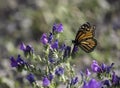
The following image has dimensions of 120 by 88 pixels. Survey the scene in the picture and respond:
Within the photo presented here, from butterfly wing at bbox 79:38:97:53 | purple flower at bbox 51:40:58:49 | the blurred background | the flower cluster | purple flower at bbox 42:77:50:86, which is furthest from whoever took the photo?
the blurred background

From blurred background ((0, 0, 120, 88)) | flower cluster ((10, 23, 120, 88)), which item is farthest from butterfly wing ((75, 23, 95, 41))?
blurred background ((0, 0, 120, 88))

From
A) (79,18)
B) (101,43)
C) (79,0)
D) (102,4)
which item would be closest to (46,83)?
(79,18)

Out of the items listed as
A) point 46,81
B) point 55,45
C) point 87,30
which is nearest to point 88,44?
point 87,30

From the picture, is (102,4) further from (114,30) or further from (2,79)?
(2,79)

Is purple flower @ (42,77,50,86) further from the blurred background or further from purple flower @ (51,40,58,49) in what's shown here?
the blurred background

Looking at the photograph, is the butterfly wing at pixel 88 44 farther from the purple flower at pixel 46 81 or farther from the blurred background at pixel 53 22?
the blurred background at pixel 53 22
